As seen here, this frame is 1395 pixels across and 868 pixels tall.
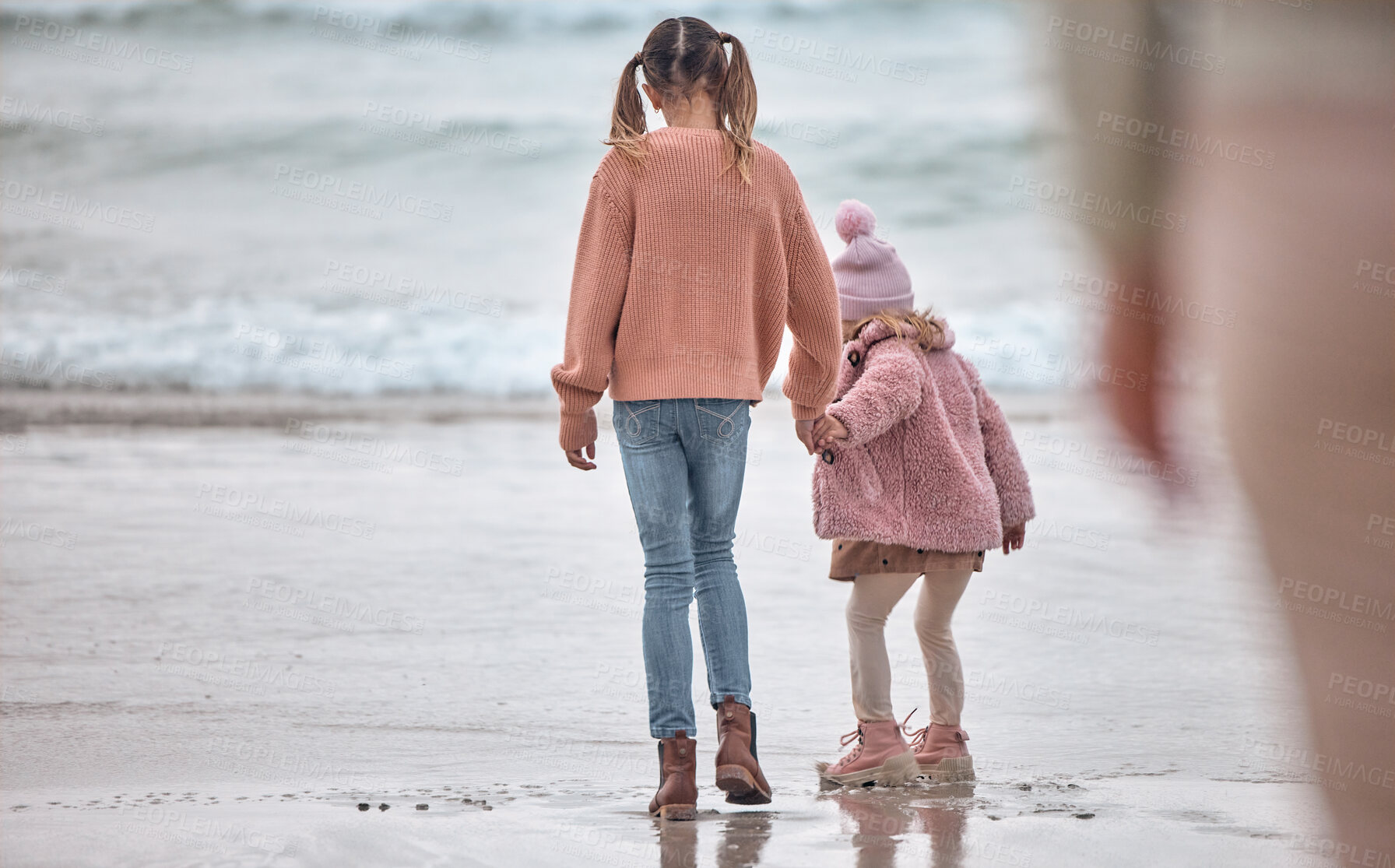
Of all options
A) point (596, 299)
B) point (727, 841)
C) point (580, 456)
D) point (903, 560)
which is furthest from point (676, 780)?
point (596, 299)

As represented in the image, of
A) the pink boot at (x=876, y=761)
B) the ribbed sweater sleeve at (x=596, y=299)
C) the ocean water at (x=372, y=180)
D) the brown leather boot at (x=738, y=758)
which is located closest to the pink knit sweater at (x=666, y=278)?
the ribbed sweater sleeve at (x=596, y=299)

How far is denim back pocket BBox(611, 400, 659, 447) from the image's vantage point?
2.93 metres

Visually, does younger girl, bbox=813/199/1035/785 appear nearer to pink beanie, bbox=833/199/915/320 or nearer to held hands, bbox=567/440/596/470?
pink beanie, bbox=833/199/915/320

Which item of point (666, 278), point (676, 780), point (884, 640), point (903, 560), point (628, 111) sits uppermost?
point (628, 111)

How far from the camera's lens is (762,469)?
333 inches

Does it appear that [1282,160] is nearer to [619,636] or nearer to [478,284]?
[619,636]

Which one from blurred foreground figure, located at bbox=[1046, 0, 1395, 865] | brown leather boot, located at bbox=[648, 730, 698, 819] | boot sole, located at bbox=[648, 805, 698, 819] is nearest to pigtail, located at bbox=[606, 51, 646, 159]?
brown leather boot, located at bbox=[648, 730, 698, 819]

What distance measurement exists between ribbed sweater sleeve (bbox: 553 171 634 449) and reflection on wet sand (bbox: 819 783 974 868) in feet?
3.38

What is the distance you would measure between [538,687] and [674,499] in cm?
135

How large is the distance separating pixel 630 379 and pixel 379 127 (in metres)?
21.4

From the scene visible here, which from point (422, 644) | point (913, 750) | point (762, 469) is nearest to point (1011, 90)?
point (913, 750)

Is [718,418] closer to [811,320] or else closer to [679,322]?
[679,322]

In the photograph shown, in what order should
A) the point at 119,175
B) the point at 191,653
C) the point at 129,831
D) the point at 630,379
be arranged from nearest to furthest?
the point at 129,831 < the point at 630,379 < the point at 191,653 < the point at 119,175

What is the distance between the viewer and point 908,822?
2.84 meters
